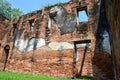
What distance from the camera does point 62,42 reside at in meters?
12.5

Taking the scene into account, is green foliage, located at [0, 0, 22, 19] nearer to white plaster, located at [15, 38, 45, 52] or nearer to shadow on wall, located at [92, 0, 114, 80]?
white plaster, located at [15, 38, 45, 52]

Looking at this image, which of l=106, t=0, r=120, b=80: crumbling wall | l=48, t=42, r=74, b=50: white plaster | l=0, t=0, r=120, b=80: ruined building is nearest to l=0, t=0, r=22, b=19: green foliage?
l=0, t=0, r=120, b=80: ruined building

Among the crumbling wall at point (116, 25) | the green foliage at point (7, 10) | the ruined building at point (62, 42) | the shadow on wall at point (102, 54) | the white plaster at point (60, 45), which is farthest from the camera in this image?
the green foliage at point (7, 10)

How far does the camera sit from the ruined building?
1061 cm

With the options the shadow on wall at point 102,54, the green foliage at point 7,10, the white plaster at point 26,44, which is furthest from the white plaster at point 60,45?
the green foliage at point 7,10

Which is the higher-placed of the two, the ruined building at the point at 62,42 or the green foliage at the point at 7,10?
the green foliage at the point at 7,10

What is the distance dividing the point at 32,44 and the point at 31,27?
7.33ft

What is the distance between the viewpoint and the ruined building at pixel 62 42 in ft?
34.8

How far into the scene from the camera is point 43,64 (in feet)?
42.8

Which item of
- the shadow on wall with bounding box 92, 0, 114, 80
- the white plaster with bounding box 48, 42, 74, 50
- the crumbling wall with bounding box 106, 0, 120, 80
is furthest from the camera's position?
the white plaster with bounding box 48, 42, 74, 50

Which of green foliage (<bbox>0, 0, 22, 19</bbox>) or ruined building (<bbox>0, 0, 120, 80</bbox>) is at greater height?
green foliage (<bbox>0, 0, 22, 19</bbox>)

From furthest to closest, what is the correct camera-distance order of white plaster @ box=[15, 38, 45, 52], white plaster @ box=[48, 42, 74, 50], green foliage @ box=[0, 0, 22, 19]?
green foliage @ box=[0, 0, 22, 19] < white plaster @ box=[15, 38, 45, 52] < white plaster @ box=[48, 42, 74, 50]

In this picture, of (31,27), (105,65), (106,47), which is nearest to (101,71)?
(105,65)

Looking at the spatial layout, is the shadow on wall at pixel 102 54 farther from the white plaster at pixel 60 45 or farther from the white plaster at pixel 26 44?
the white plaster at pixel 26 44
